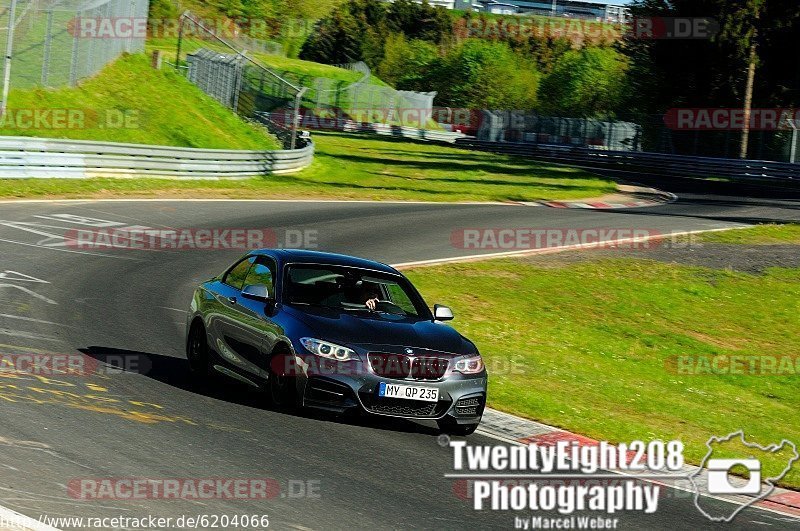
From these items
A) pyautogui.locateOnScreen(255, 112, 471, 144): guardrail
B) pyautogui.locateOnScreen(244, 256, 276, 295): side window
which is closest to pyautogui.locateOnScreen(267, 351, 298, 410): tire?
pyautogui.locateOnScreen(244, 256, 276, 295): side window

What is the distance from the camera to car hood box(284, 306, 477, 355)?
405 inches

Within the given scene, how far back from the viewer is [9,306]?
14539 mm

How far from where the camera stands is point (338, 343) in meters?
10.2

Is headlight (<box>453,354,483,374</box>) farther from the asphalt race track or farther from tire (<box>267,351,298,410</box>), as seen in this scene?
tire (<box>267,351,298,410</box>)

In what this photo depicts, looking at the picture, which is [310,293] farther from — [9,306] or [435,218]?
[435,218]

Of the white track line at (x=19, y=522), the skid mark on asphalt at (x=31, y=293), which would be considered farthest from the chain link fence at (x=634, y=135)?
the white track line at (x=19, y=522)

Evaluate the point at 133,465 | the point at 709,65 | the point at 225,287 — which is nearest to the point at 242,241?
the point at 225,287

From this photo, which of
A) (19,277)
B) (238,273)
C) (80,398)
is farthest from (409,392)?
(19,277)

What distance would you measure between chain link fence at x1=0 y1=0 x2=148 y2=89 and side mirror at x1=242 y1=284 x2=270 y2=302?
71.7ft

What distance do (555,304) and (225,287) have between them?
32.2 ft

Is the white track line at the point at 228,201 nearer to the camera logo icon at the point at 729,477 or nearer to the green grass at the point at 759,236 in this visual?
the green grass at the point at 759,236

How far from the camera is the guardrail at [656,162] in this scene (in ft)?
173

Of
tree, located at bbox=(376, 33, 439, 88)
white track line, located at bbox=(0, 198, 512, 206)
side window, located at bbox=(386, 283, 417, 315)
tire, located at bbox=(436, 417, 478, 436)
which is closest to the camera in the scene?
tire, located at bbox=(436, 417, 478, 436)

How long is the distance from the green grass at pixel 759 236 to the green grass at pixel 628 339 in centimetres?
427
